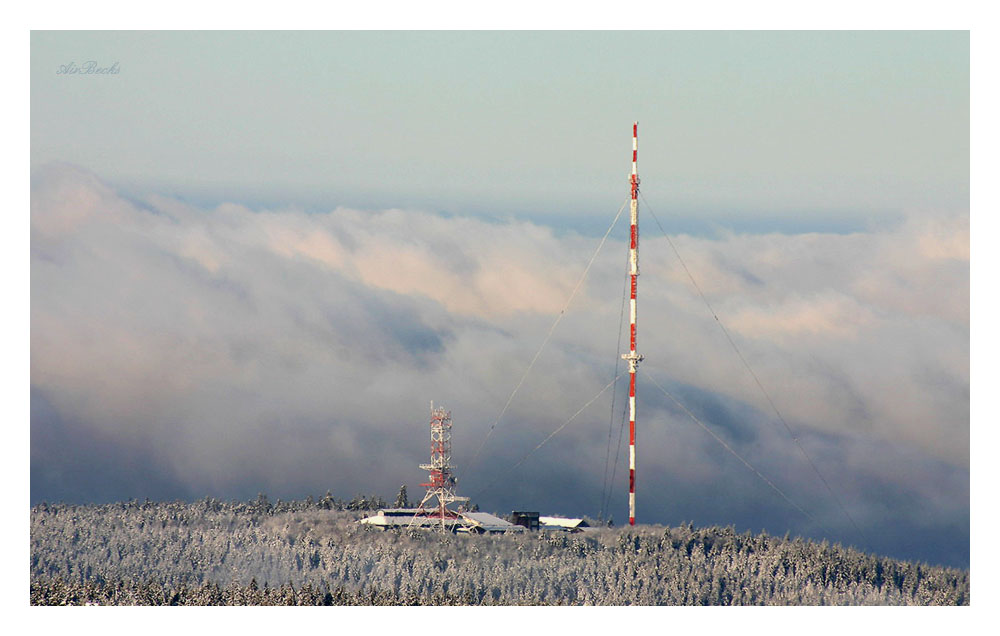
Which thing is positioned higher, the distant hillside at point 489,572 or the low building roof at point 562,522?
the low building roof at point 562,522

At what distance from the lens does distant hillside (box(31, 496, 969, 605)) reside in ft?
379

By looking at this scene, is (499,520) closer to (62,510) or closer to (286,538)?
(286,538)

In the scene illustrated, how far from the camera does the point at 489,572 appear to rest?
4624 inches

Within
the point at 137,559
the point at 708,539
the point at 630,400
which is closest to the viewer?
the point at 630,400

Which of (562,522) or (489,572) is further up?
(562,522)

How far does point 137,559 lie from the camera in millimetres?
130500

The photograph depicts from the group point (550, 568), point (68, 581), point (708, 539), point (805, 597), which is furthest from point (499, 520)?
point (68, 581)

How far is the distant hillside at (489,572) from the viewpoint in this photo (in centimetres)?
11544

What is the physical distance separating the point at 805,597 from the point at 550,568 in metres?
20.7

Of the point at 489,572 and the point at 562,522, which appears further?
the point at 562,522

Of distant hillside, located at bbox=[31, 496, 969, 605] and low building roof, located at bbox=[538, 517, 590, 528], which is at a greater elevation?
low building roof, located at bbox=[538, 517, 590, 528]

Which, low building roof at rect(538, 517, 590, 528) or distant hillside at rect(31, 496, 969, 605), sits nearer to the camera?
distant hillside at rect(31, 496, 969, 605)

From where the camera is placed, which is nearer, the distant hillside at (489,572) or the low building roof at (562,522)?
the distant hillside at (489,572)

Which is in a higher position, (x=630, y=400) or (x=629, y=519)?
(x=630, y=400)
